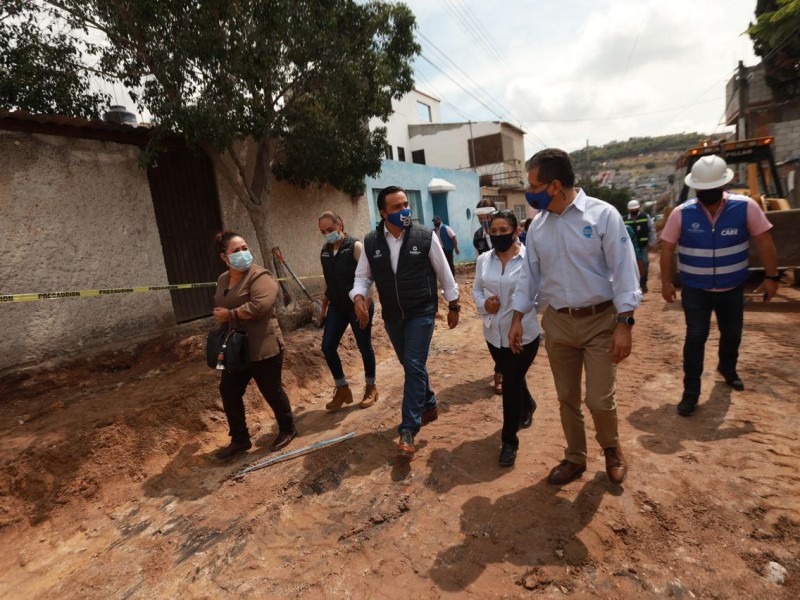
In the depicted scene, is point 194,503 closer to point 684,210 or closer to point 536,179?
point 536,179

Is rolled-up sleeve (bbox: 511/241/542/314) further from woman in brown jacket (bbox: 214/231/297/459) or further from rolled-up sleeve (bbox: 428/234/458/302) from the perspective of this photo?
woman in brown jacket (bbox: 214/231/297/459)

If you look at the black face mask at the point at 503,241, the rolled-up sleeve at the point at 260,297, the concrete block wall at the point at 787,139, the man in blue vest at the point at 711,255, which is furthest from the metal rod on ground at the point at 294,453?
the concrete block wall at the point at 787,139

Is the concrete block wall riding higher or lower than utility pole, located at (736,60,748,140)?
lower

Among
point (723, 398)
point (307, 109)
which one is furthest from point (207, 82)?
point (723, 398)

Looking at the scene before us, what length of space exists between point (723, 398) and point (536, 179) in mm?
2684

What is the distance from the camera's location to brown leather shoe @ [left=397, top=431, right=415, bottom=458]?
328 centimetres

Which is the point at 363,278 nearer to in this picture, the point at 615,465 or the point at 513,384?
the point at 513,384

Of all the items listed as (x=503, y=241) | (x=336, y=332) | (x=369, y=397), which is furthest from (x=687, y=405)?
(x=336, y=332)

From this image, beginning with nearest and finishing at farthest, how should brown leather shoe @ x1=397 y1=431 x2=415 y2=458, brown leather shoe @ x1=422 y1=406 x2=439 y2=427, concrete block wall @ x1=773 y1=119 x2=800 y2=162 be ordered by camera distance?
brown leather shoe @ x1=397 y1=431 x2=415 y2=458 < brown leather shoe @ x1=422 y1=406 x2=439 y2=427 < concrete block wall @ x1=773 y1=119 x2=800 y2=162

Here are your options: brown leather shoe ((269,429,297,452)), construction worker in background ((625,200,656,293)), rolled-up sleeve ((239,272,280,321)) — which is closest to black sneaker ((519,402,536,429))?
brown leather shoe ((269,429,297,452))

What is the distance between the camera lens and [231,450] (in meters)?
4.10

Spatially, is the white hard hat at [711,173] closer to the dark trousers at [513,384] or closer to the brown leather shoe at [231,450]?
the dark trousers at [513,384]

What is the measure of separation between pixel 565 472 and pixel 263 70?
572cm

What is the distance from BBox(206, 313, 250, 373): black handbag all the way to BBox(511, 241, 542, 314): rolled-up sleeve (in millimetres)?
2114
